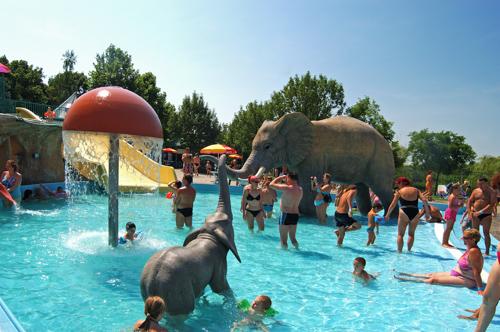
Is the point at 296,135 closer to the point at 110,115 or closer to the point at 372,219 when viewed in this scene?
the point at 372,219

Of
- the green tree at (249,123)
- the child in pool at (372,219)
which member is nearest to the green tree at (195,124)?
the green tree at (249,123)

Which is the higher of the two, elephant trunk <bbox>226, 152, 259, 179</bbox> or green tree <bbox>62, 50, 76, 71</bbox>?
green tree <bbox>62, 50, 76, 71</bbox>

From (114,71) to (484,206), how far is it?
31.3m

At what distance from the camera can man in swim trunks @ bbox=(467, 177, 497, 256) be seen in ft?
26.4

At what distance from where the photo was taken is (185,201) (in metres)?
9.12

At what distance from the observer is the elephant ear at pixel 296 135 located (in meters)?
11.8

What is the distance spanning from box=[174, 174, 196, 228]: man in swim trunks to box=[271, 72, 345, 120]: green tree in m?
23.1

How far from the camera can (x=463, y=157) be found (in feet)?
143

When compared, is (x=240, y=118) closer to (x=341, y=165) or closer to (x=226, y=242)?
(x=341, y=165)

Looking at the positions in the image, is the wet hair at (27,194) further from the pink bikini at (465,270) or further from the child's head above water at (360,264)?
the pink bikini at (465,270)

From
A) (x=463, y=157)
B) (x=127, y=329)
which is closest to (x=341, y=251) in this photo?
(x=127, y=329)

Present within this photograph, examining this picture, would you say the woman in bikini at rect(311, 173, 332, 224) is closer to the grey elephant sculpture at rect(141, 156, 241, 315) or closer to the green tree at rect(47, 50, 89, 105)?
the grey elephant sculpture at rect(141, 156, 241, 315)

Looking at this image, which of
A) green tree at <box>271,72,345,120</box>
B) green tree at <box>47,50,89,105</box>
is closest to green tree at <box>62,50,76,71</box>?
green tree at <box>47,50,89,105</box>

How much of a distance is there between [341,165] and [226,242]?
27.3 ft
